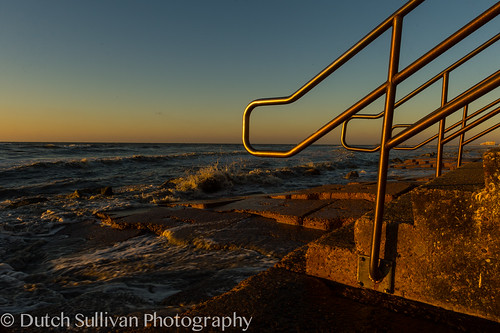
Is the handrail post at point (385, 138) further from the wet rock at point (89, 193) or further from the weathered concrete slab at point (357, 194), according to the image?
the wet rock at point (89, 193)

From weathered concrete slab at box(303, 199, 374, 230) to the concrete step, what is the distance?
1.66 m

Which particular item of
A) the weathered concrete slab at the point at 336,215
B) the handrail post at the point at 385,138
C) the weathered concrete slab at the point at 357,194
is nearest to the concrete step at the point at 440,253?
the handrail post at the point at 385,138

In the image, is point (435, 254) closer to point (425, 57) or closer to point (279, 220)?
point (425, 57)

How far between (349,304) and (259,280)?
1.62ft

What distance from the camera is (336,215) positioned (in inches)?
129

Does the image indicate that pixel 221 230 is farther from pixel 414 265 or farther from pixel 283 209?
pixel 414 265

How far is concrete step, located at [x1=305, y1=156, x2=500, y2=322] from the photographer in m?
1.12

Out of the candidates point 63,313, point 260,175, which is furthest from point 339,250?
point 260,175

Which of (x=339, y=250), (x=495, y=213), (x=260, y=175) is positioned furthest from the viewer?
(x=260, y=175)

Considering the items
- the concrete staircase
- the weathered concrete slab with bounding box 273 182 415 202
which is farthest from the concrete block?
the weathered concrete slab with bounding box 273 182 415 202

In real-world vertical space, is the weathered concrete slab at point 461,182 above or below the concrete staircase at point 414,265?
above

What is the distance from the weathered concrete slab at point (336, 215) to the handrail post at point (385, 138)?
1.81m

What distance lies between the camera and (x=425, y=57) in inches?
42.5

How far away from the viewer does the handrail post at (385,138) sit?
3.88 feet
